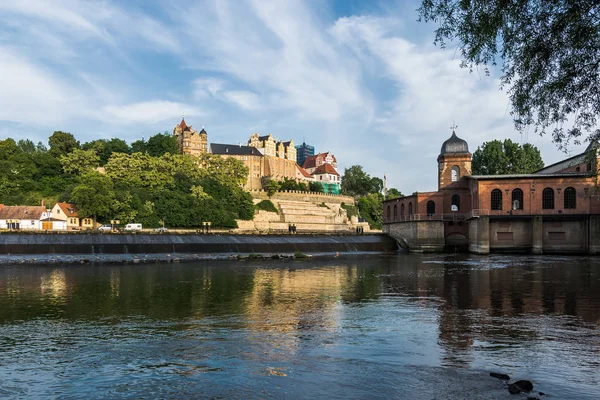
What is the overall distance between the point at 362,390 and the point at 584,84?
8.66 m

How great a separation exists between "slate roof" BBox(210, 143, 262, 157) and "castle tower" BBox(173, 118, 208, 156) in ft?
10.8

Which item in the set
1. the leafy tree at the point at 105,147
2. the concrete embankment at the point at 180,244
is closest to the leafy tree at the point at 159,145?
the leafy tree at the point at 105,147

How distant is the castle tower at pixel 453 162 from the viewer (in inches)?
2815

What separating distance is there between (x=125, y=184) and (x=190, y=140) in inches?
2319

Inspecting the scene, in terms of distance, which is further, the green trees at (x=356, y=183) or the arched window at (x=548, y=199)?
the green trees at (x=356, y=183)

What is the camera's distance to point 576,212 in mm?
56844

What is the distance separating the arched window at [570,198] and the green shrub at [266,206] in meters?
60.5

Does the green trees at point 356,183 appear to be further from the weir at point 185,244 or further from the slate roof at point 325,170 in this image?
the weir at point 185,244

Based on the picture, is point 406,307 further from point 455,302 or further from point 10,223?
point 10,223

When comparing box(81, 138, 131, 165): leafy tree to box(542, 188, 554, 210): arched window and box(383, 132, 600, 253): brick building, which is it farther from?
box(542, 188, 554, 210): arched window

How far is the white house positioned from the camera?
65.6 metres

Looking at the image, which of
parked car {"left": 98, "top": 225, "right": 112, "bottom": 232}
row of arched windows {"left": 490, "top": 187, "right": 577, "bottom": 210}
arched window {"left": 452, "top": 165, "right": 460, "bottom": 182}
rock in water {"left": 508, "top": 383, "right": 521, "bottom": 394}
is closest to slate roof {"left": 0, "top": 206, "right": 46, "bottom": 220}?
parked car {"left": 98, "top": 225, "right": 112, "bottom": 232}

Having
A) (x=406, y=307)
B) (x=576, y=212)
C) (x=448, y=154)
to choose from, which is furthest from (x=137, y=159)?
(x=406, y=307)

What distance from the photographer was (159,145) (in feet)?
368
